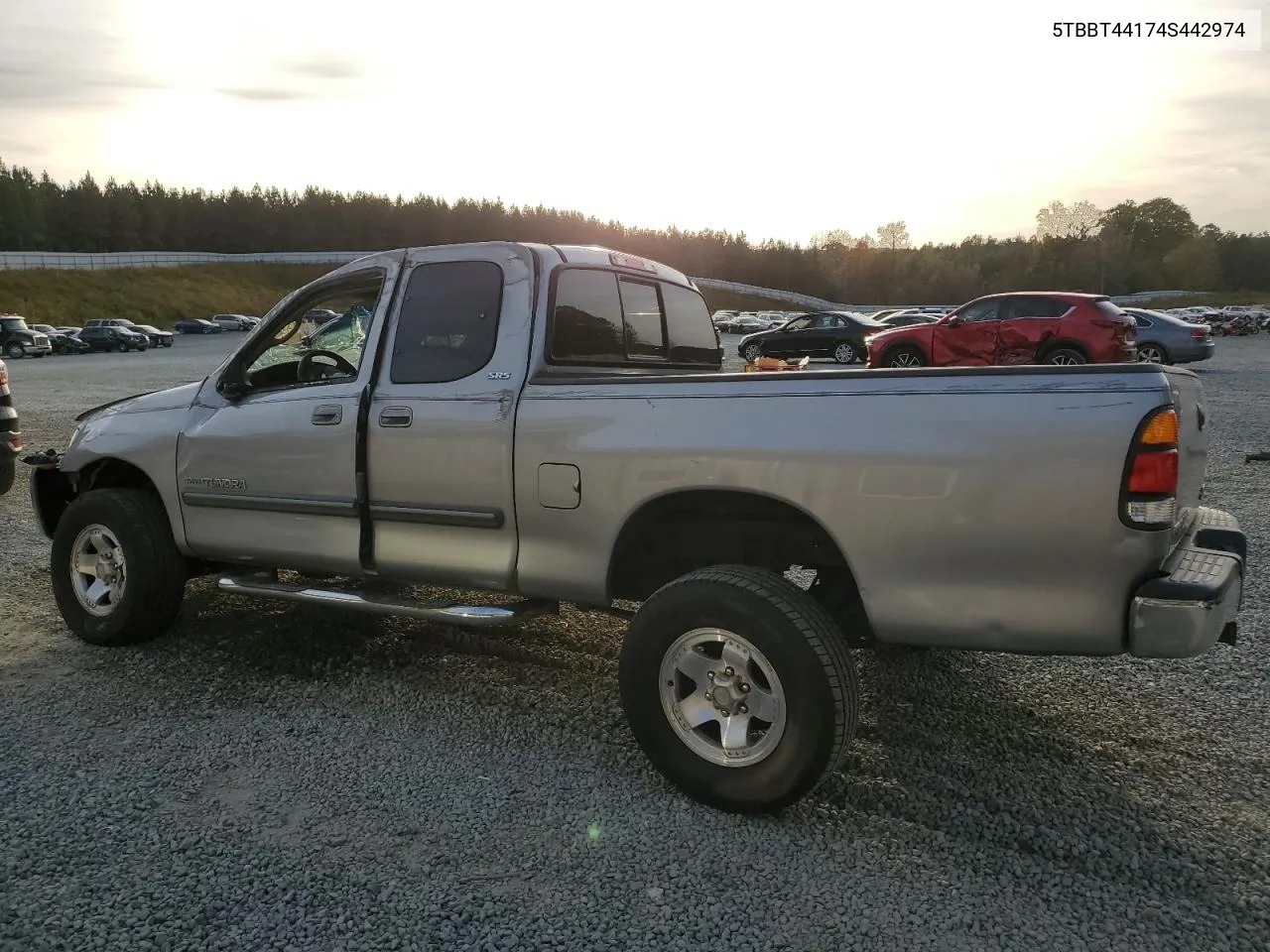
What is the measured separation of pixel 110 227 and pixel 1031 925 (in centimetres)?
11976

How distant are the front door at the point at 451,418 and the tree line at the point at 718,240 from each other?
10014 centimetres

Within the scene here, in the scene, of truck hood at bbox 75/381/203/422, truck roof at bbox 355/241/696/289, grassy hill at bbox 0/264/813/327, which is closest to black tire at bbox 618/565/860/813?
truck roof at bbox 355/241/696/289

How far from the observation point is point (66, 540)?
4789 millimetres

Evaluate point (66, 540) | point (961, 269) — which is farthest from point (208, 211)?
point (66, 540)

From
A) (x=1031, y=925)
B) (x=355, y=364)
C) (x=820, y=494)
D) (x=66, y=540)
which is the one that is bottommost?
(x=1031, y=925)

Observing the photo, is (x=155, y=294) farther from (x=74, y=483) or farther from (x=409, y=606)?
(x=409, y=606)

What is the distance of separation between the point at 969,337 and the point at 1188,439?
14.3 metres

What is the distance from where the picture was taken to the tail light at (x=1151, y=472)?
2590 mm

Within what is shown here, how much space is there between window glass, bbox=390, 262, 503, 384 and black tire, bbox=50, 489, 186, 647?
164cm

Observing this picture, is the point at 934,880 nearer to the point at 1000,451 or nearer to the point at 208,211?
the point at 1000,451

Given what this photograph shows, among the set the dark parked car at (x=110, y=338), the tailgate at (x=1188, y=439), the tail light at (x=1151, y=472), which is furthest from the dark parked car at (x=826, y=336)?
the dark parked car at (x=110, y=338)

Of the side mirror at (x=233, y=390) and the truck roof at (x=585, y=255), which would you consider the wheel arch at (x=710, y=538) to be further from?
the side mirror at (x=233, y=390)

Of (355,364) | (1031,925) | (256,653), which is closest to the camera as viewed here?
(1031,925)

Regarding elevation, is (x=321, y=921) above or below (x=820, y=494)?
below
